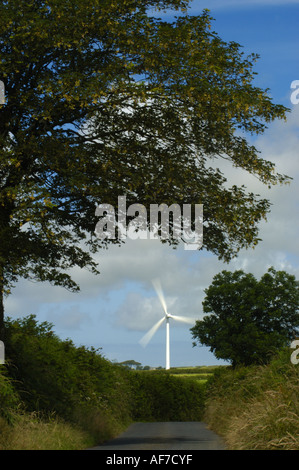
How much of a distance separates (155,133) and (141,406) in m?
25.6

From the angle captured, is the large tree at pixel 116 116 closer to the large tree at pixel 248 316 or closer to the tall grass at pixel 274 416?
the tall grass at pixel 274 416

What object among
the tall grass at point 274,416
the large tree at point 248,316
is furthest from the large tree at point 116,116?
the large tree at point 248,316

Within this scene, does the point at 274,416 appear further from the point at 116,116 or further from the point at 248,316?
the point at 248,316

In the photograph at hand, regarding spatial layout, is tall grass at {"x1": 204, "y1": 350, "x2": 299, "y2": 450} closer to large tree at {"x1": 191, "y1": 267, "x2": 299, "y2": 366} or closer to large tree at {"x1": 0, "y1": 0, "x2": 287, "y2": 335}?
large tree at {"x1": 0, "y1": 0, "x2": 287, "y2": 335}

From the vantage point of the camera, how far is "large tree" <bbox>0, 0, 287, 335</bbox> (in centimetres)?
1684

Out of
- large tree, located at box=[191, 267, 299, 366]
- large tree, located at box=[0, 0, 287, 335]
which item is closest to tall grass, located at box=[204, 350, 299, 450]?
large tree, located at box=[0, 0, 287, 335]

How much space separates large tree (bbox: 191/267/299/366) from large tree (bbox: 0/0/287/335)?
95.1ft

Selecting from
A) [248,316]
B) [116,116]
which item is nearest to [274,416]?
[116,116]

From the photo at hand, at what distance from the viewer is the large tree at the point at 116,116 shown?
16844 millimetres

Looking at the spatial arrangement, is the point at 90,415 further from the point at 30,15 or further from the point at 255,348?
the point at 255,348

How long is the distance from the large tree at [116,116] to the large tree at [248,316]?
2900cm

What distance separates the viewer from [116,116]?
19.4 m
